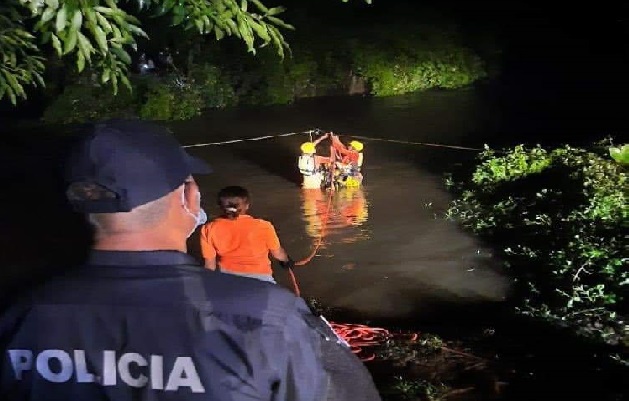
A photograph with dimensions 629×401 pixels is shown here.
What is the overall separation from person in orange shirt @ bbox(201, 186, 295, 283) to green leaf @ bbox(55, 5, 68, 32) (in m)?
2.84

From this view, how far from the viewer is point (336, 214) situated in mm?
11414

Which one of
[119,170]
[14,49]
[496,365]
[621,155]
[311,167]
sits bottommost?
[496,365]

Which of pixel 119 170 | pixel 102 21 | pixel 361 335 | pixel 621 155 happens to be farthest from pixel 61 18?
pixel 621 155

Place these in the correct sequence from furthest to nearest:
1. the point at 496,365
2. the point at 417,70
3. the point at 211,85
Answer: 1. the point at 417,70
2. the point at 211,85
3. the point at 496,365

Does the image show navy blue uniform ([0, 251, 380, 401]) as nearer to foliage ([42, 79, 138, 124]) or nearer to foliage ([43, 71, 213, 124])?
foliage ([43, 71, 213, 124])

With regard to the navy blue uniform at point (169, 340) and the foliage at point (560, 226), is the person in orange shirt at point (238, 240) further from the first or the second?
the navy blue uniform at point (169, 340)

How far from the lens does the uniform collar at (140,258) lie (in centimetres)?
178

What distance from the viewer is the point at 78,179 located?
5.95 feet

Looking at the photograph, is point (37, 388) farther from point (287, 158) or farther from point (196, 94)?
point (196, 94)

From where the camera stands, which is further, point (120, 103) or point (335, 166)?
point (120, 103)

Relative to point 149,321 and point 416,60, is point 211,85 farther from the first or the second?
point 149,321

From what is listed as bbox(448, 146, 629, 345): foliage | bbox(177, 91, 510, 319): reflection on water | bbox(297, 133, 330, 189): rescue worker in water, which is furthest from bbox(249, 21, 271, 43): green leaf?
bbox(297, 133, 330, 189): rescue worker in water

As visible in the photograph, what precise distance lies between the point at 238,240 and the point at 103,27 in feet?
8.97

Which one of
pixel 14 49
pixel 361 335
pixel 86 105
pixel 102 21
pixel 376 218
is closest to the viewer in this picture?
pixel 102 21
